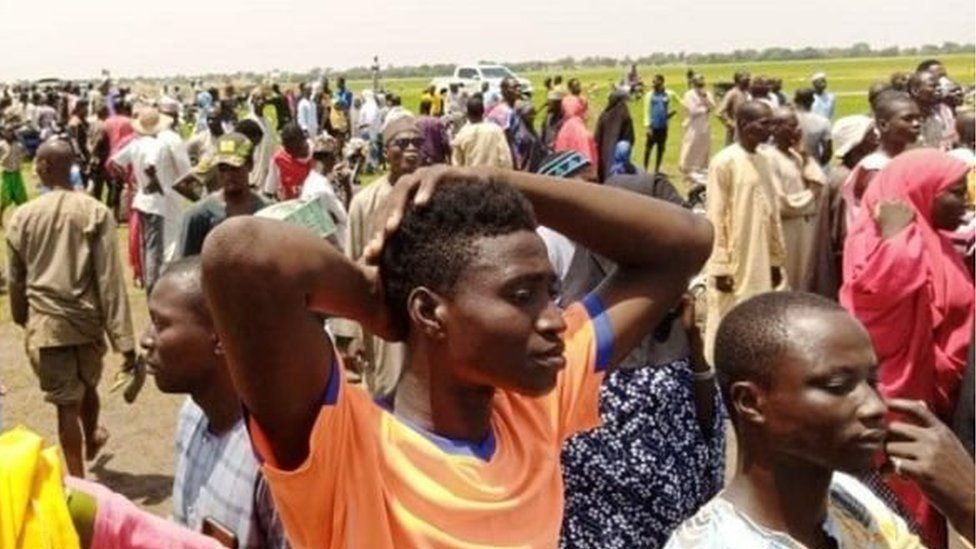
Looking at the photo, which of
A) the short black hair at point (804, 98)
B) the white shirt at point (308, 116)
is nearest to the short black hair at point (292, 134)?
the short black hair at point (804, 98)

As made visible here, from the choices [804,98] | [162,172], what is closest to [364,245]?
[162,172]

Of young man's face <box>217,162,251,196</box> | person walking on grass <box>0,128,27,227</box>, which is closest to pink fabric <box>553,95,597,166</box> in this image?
person walking on grass <box>0,128,27,227</box>

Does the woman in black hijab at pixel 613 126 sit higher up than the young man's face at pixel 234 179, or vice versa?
the young man's face at pixel 234 179

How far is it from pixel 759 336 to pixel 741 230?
453 cm

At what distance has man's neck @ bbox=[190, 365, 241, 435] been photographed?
105 inches

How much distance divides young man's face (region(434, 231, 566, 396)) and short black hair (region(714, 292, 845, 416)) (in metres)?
0.42

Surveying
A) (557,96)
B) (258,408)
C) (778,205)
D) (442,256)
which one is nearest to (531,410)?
(442,256)

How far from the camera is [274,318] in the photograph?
165 cm

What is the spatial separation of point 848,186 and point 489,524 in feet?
15.8

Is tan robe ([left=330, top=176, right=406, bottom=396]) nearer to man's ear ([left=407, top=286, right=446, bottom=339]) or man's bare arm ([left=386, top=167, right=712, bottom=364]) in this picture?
man's bare arm ([left=386, top=167, right=712, bottom=364])

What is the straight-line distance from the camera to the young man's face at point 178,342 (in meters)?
2.77

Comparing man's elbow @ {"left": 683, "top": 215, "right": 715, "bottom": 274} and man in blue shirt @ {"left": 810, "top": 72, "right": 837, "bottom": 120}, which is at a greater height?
man's elbow @ {"left": 683, "top": 215, "right": 715, "bottom": 274}

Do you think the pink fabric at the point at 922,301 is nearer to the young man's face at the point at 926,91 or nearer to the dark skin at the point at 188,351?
the dark skin at the point at 188,351

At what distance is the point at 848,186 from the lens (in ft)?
20.5
